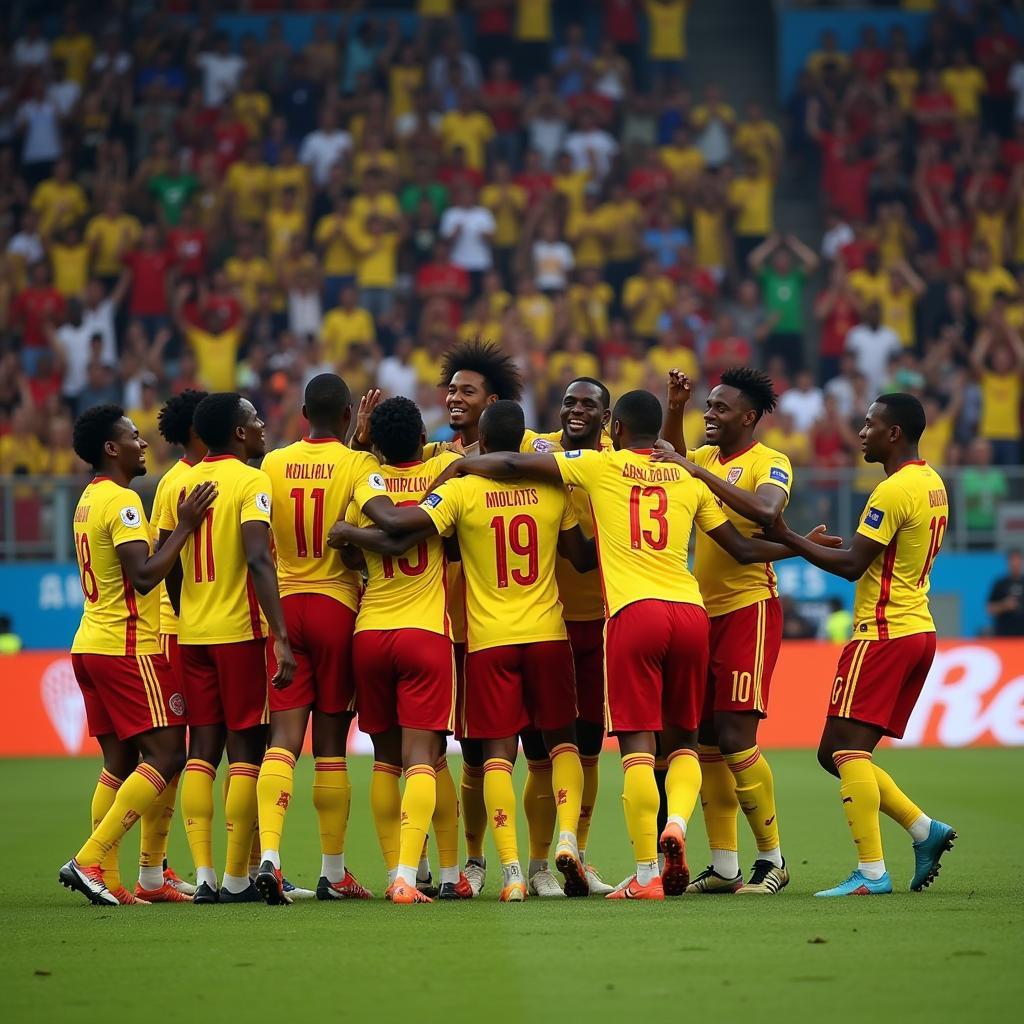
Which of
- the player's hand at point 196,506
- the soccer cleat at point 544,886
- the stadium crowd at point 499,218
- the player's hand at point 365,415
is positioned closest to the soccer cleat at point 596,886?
the soccer cleat at point 544,886

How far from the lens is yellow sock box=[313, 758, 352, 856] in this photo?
898 cm

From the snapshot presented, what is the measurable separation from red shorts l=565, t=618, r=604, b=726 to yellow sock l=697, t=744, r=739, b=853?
60 centimetres

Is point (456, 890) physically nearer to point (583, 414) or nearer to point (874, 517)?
point (583, 414)

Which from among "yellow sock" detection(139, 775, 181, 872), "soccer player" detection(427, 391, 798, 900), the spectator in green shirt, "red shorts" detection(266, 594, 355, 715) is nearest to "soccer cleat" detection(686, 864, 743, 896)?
"soccer player" detection(427, 391, 798, 900)

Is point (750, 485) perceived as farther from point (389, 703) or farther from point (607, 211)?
point (607, 211)

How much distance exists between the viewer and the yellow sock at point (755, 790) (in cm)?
916

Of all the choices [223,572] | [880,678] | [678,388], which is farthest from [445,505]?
[880,678]

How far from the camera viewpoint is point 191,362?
22.8 meters

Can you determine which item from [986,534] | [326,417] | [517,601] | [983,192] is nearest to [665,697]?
[517,601]

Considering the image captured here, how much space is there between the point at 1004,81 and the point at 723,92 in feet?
14.0

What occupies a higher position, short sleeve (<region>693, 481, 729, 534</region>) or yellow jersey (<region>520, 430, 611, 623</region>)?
short sleeve (<region>693, 481, 729, 534</region>)

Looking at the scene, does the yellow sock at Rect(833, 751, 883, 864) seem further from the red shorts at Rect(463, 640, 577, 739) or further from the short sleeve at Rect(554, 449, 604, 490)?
the short sleeve at Rect(554, 449, 604, 490)

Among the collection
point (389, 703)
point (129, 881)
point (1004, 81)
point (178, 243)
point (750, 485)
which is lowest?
point (129, 881)

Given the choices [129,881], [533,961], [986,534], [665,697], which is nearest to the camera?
[533,961]
